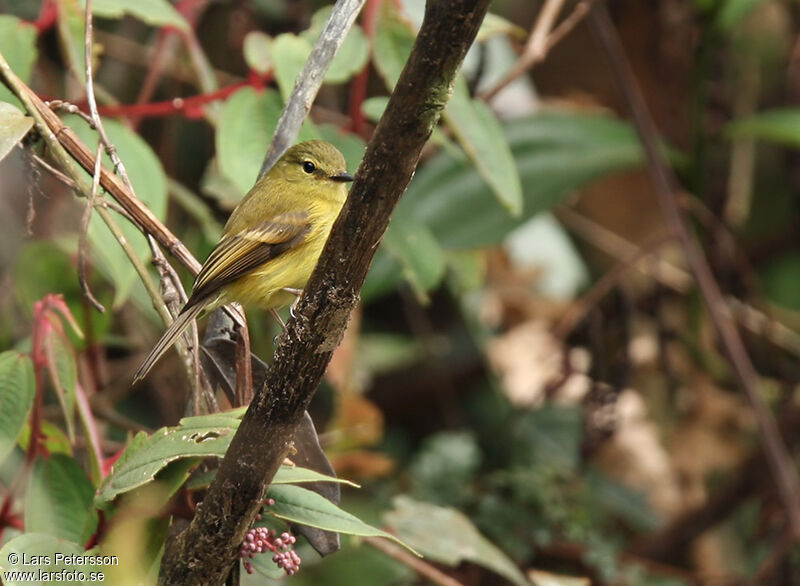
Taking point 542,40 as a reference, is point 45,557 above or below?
below

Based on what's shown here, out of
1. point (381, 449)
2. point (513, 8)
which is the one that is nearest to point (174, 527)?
point (381, 449)

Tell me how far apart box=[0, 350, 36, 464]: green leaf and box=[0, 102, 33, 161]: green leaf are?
0.44 meters

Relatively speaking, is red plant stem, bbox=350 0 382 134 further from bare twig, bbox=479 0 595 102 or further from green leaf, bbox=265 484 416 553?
green leaf, bbox=265 484 416 553

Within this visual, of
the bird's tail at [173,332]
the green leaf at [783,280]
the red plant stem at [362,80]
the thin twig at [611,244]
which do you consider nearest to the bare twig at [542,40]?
the red plant stem at [362,80]

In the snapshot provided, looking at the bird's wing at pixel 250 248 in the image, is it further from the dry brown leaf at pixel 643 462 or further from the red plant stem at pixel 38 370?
the dry brown leaf at pixel 643 462

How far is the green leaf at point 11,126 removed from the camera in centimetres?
163

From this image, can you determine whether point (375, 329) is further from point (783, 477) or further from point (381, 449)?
point (783, 477)

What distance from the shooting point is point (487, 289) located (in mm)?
4531

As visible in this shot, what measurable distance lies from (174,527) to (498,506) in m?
1.74

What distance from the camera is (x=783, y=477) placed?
3184 mm

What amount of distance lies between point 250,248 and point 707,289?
154cm

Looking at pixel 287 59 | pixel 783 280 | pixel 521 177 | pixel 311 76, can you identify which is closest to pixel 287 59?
pixel 287 59

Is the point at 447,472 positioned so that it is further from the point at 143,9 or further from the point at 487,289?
the point at 143,9

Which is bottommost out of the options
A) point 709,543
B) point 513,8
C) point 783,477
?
point 709,543
